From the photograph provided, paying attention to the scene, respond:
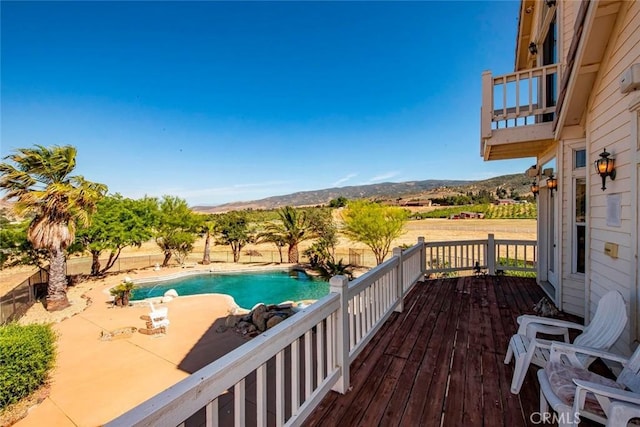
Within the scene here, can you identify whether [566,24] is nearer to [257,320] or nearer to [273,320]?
[273,320]

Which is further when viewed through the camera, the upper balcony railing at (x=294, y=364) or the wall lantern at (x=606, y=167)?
the wall lantern at (x=606, y=167)

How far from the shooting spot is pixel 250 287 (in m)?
13.9

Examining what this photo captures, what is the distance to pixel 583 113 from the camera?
3893 mm

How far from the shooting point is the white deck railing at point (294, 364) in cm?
106

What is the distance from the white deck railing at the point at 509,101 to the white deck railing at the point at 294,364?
2814 mm

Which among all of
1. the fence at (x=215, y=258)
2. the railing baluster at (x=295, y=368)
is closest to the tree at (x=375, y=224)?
the fence at (x=215, y=258)

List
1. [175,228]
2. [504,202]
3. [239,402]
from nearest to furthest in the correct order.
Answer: [239,402]
[175,228]
[504,202]

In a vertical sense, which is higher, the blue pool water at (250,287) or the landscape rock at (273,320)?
the landscape rock at (273,320)

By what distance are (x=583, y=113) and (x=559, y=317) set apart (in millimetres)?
3048

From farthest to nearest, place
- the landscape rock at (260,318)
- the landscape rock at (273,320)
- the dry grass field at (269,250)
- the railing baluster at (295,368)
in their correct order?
the dry grass field at (269,250), the landscape rock at (260,318), the landscape rock at (273,320), the railing baluster at (295,368)

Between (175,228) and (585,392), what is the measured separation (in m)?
19.2

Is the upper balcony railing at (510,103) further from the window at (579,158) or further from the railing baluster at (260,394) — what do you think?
the railing baluster at (260,394)

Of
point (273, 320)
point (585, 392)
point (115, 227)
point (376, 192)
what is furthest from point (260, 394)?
point (376, 192)

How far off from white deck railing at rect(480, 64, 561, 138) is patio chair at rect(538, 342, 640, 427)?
12.0 feet
